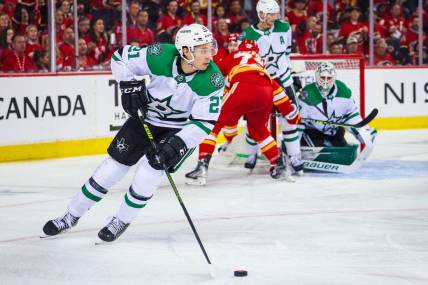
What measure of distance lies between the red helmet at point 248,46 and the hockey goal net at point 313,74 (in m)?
1.03

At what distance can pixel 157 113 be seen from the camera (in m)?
5.71

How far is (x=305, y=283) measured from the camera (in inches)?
183

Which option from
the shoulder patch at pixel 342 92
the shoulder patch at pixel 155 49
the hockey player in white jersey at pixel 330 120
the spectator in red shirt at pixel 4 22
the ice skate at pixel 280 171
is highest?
the spectator in red shirt at pixel 4 22

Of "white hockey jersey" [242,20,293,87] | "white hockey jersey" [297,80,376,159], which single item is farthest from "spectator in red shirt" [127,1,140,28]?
"white hockey jersey" [297,80,376,159]

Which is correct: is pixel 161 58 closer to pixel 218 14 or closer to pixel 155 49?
pixel 155 49

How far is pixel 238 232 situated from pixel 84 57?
4.68 metres

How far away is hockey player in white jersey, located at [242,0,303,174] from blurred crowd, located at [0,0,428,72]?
7.06 feet

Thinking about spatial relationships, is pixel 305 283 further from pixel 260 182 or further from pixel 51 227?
pixel 260 182

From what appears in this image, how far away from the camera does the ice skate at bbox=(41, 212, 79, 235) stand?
5.83m

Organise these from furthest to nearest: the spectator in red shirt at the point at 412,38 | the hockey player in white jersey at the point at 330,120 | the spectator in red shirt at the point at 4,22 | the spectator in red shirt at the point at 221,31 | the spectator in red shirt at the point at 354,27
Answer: the spectator in red shirt at the point at 412,38 → the spectator in red shirt at the point at 354,27 → the spectator in red shirt at the point at 221,31 → the spectator in red shirt at the point at 4,22 → the hockey player in white jersey at the point at 330,120

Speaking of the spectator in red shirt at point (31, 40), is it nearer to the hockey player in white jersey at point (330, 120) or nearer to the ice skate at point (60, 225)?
the hockey player in white jersey at point (330, 120)

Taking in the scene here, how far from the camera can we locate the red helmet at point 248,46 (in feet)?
27.5

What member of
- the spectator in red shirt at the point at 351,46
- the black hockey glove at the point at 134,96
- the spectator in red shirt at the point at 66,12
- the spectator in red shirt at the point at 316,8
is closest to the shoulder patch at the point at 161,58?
the black hockey glove at the point at 134,96

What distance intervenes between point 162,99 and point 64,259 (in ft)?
3.18
